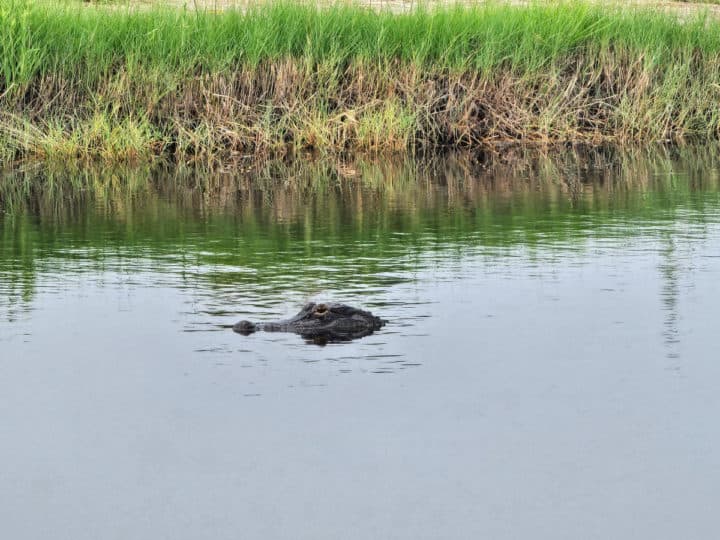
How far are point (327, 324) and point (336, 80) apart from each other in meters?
10.3

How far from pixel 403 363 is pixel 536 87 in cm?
1248

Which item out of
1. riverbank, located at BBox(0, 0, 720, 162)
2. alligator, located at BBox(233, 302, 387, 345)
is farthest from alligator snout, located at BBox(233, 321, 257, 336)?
riverbank, located at BBox(0, 0, 720, 162)

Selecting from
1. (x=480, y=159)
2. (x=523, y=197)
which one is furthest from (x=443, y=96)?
(x=523, y=197)

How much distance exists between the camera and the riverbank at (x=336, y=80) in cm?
1752

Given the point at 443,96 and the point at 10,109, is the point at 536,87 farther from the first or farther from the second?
the point at 10,109

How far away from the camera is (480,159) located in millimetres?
18281

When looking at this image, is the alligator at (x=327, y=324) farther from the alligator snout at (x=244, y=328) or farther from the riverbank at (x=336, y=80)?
the riverbank at (x=336, y=80)

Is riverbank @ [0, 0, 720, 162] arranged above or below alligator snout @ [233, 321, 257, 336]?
above

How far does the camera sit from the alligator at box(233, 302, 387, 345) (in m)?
8.27

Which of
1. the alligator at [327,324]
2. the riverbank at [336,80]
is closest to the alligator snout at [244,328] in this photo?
the alligator at [327,324]

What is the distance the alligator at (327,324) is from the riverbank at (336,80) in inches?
370

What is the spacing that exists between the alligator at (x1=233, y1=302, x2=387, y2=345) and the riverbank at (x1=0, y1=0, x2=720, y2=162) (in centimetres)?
941

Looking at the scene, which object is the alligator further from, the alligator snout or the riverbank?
the riverbank

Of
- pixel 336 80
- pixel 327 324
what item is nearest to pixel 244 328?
pixel 327 324
